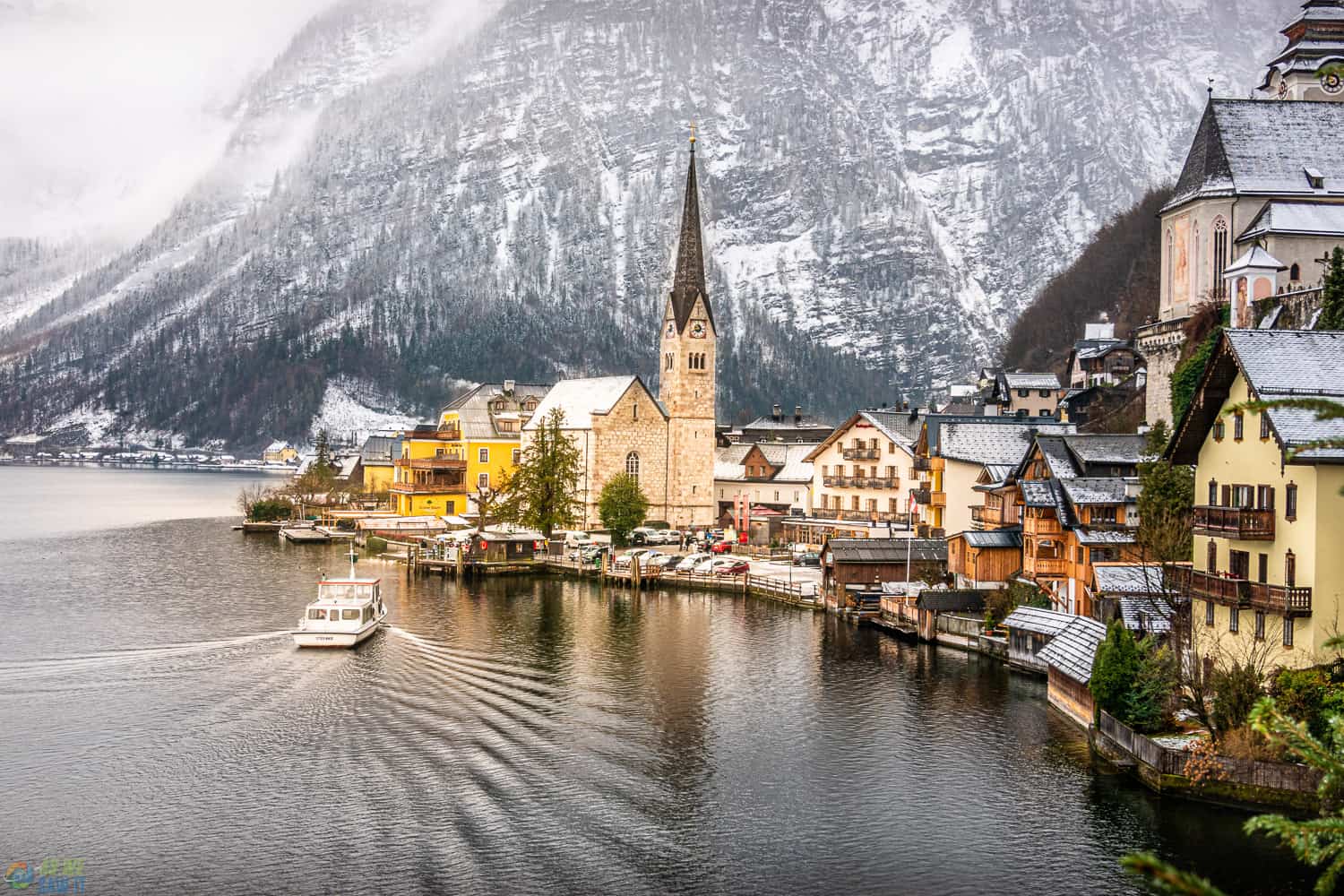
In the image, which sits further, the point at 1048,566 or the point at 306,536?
the point at 306,536

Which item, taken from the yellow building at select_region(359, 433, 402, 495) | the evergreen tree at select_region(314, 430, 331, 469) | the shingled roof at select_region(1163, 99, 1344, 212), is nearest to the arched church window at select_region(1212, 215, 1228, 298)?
the shingled roof at select_region(1163, 99, 1344, 212)

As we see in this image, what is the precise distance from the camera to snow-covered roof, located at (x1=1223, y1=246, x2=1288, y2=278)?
54.3m

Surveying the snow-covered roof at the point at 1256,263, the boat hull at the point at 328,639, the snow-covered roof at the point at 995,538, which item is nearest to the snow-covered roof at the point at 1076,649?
the snow-covered roof at the point at 995,538

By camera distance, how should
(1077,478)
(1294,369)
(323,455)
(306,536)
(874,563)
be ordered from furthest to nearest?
(323,455), (306,536), (874,563), (1077,478), (1294,369)

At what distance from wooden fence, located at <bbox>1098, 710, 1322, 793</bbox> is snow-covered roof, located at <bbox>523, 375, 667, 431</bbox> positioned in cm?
5938

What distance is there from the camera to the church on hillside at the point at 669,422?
84.4 metres

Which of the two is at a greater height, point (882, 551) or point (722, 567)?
point (882, 551)

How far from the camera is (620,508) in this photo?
7844 centimetres

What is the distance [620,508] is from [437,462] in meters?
22.1

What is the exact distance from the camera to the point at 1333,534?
2805 cm

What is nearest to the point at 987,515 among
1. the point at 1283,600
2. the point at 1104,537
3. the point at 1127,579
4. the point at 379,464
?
the point at 1104,537

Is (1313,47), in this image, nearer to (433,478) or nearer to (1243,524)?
A: (1243,524)

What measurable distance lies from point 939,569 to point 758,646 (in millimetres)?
11735

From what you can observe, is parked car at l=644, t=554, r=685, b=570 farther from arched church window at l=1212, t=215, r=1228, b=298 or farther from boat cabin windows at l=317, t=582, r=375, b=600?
arched church window at l=1212, t=215, r=1228, b=298
